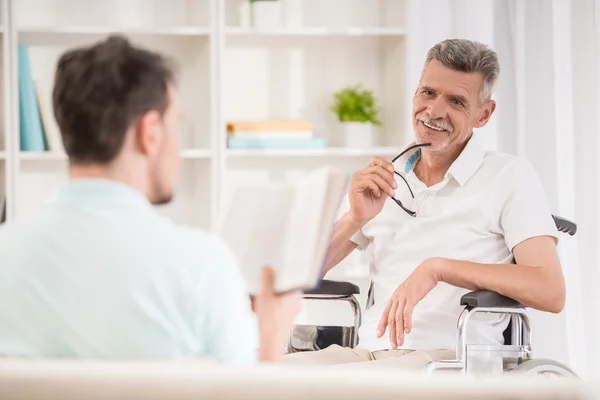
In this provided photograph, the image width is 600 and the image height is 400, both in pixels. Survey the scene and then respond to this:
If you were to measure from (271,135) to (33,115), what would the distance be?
3.02ft

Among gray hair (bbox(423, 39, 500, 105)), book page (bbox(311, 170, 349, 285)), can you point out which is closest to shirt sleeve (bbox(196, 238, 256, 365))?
book page (bbox(311, 170, 349, 285))

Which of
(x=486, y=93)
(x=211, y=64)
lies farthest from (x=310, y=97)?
(x=486, y=93)

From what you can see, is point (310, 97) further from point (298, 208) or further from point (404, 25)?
point (298, 208)

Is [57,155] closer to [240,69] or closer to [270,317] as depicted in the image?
[240,69]

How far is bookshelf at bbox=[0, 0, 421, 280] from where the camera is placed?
3.57 metres

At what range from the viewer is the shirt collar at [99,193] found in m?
1.08

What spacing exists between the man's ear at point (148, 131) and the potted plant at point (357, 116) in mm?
2571

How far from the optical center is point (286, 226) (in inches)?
44.8

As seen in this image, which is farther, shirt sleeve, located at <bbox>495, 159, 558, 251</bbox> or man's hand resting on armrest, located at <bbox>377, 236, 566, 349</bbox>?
shirt sleeve, located at <bbox>495, 159, 558, 251</bbox>

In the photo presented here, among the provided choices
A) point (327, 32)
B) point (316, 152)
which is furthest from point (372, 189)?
point (327, 32)

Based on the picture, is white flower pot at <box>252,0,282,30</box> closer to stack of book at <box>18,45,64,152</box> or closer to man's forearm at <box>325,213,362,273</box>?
stack of book at <box>18,45,64,152</box>

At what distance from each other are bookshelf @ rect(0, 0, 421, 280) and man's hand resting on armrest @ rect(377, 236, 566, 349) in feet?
5.03

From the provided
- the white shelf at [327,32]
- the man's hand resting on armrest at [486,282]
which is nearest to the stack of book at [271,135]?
the white shelf at [327,32]

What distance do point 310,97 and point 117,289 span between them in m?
2.89
